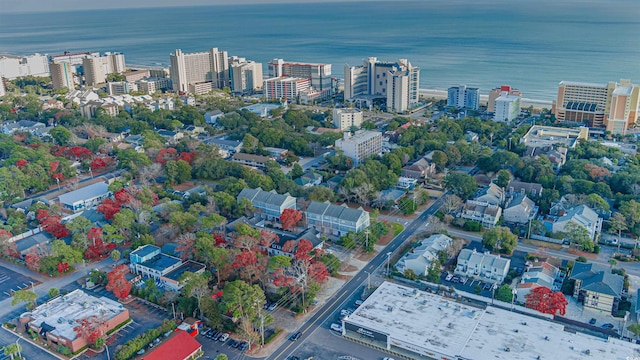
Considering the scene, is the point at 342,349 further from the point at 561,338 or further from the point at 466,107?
the point at 466,107

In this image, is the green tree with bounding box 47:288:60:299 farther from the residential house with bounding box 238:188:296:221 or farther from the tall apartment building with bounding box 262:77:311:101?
the tall apartment building with bounding box 262:77:311:101

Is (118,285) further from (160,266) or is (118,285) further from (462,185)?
(462,185)

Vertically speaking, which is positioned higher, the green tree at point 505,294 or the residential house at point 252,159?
the residential house at point 252,159

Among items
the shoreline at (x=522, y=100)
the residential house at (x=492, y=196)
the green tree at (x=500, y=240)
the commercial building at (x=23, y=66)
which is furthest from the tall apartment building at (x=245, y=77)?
the green tree at (x=500, y=240)

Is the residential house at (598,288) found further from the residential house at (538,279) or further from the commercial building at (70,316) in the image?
the commercial building at (70,316)

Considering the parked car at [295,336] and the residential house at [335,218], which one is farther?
the residential house at [335,218]
